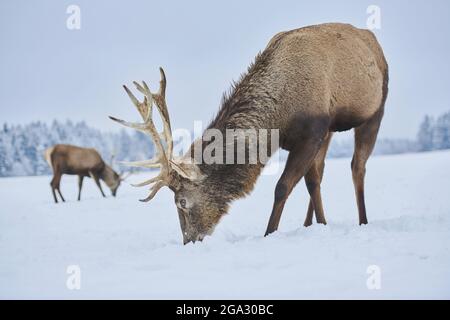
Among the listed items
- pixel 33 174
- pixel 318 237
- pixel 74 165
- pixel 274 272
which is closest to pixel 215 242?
pixel 318 237

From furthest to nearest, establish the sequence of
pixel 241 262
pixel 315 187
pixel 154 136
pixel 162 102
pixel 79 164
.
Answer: pixel 79 164, pixel 315 187, pixel 162 102, pixel 154 136, pixel 241 262

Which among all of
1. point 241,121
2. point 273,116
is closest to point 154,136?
point 241,121

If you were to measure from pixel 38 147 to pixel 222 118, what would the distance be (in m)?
45.8

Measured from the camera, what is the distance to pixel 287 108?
6.04m

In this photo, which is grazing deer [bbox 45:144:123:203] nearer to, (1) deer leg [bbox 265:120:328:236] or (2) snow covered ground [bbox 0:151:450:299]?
(2) snow covered ground [bbox 0:151:450:299]

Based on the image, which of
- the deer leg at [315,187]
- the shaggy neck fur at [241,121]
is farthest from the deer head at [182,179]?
the deer leg at [315,187]

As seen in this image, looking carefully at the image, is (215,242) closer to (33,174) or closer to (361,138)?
(361,138)

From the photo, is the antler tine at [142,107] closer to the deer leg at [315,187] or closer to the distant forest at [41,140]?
the deer leg at [315,187]

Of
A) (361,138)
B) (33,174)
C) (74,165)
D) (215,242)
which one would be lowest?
(33,174)

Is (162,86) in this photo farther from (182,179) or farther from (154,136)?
(182,179)

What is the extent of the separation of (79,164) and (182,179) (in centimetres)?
1720

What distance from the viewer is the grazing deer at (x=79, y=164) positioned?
2186 cm

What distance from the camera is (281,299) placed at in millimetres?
3576

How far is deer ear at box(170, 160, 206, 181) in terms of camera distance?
609cm
